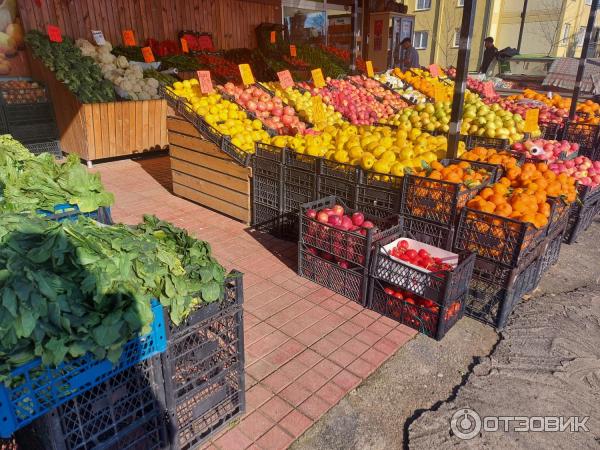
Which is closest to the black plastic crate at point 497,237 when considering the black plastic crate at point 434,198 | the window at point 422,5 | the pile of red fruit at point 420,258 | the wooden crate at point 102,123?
the black plastic crate at point 434,198

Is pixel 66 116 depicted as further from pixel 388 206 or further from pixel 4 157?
pixel 388 206

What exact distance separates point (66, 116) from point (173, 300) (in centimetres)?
820

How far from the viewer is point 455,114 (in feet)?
15.9

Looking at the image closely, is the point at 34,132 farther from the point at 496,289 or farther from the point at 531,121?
the point at 531,121

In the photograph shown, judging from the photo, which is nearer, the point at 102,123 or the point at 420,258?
the point at 420,258

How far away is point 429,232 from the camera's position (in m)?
4.31

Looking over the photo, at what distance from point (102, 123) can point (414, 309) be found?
7.37m

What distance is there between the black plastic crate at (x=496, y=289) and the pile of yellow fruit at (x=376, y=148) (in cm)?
133

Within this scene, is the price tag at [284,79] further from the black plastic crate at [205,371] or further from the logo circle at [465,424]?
the logo circle at [465,424]

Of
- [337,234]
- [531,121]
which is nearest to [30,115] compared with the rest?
[337,234]

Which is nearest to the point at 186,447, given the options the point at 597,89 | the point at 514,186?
the point at 514,186

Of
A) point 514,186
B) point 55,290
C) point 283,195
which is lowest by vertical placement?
point 283,195

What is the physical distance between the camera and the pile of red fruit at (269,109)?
6.47 m

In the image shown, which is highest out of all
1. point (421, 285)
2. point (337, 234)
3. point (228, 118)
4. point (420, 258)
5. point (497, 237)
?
point (228, 118)
